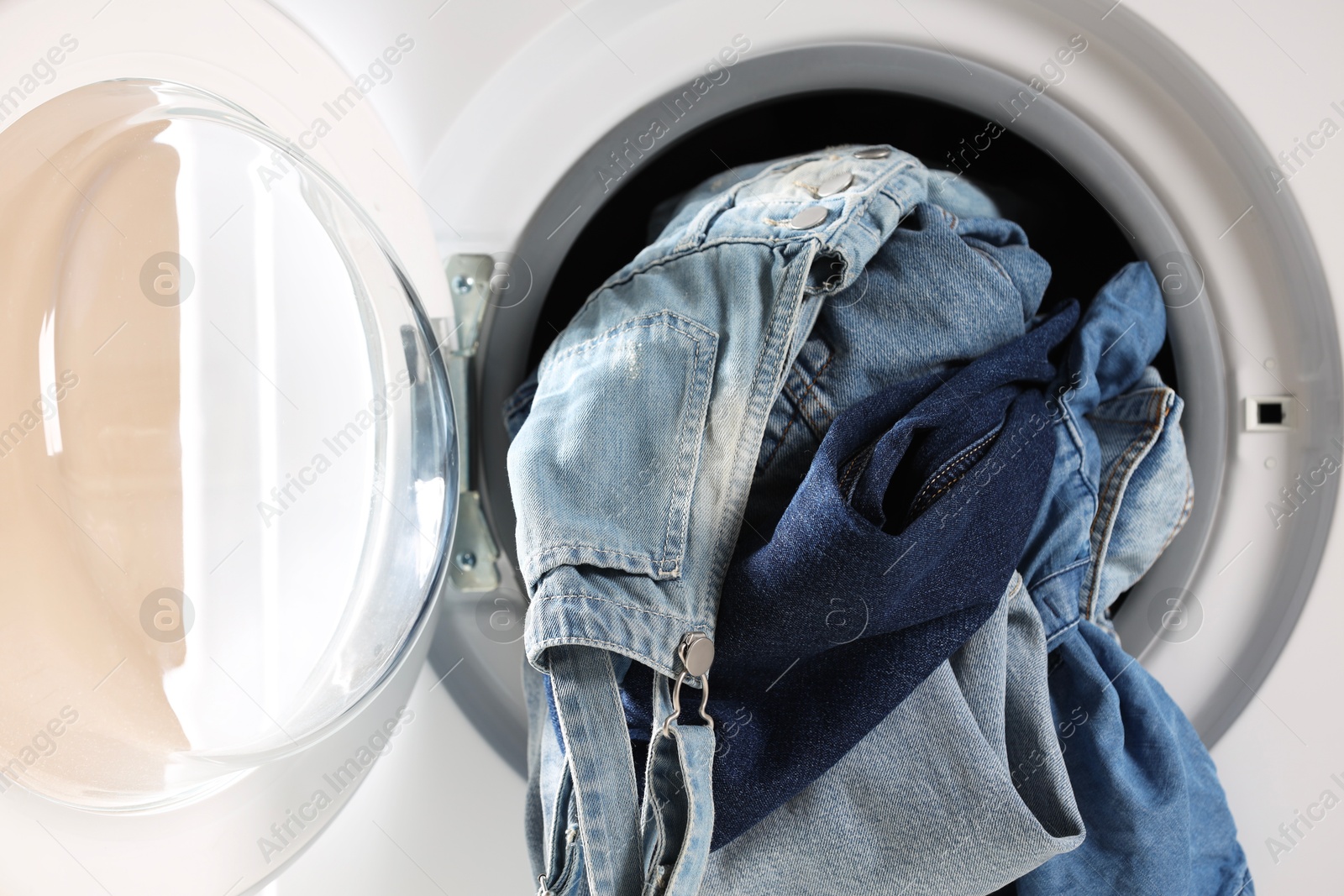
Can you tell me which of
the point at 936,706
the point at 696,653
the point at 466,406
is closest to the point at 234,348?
the point at 466,406

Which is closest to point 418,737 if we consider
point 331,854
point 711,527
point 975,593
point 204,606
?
point 331,854

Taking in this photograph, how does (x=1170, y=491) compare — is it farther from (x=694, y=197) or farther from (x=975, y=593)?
(x=694, y=197)

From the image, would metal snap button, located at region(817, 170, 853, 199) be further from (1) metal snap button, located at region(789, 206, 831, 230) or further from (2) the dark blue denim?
(2) the dark blue denim

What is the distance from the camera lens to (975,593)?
501 millimetres

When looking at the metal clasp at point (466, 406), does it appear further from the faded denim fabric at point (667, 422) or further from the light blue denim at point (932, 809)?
the light blue denim at point (932, 809)

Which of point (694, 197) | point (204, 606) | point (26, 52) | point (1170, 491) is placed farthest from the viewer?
point (694, 197)

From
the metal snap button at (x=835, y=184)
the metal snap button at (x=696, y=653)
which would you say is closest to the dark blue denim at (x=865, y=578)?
the metal snap button at (x=696, y=653)

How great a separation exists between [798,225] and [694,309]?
9cm

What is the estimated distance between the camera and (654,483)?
19.5 inches

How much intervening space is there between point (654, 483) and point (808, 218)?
0.66 ft

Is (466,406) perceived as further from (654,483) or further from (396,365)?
(654,483)

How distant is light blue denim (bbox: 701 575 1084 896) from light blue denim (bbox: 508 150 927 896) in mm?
72

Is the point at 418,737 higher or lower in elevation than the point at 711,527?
lower

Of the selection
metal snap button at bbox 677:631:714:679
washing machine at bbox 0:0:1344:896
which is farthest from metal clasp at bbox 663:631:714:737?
washing machine at bbox 0:0:1344:896
